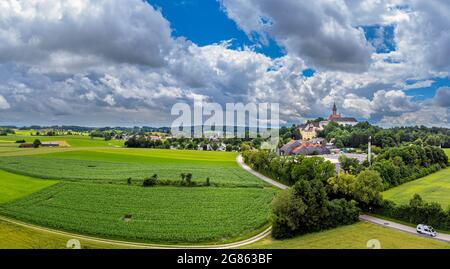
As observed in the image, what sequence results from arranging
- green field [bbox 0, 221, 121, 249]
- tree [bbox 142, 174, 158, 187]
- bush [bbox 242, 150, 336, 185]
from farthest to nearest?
1. tree [bbox 142, 174, 158, 187]
2. bush [bbox 242, 150, 336, 185]
3. green field [bbox 0, 221, 121, 249]

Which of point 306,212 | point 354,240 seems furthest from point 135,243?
point 354,240

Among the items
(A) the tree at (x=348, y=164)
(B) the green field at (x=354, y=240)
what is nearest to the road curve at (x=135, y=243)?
(B) the green field at (x=354, y=240)

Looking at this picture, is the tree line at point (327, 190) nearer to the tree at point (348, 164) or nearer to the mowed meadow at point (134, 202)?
the tree at point (348, 164)

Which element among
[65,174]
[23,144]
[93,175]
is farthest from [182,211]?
[23,144]

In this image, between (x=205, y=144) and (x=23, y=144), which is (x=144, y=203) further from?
(x=205, y=144)

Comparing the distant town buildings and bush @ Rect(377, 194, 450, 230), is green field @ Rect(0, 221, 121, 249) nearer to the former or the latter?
bush @ Rect(377, 194, 450, 230)

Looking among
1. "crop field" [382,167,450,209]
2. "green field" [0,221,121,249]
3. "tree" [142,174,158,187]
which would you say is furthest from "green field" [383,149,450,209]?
"green field" [0,221,121,249]

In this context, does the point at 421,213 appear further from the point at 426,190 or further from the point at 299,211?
the point at 426,190
